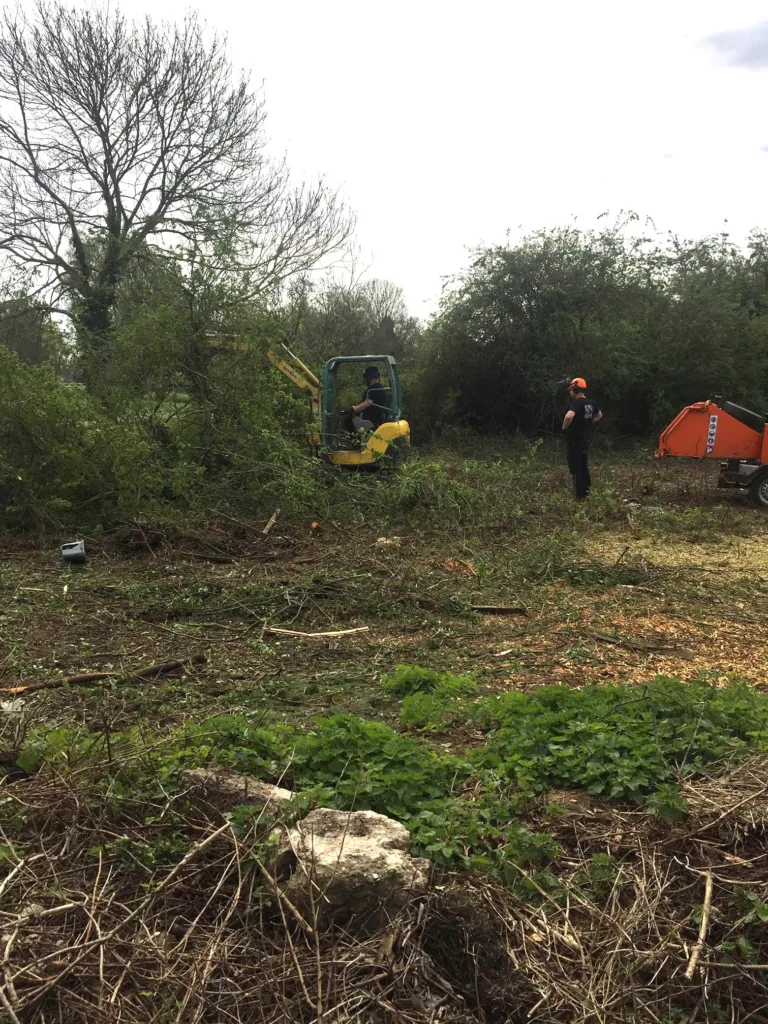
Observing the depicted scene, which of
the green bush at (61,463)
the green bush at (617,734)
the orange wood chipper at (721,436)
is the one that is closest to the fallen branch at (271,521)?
the green bush at (61,463)

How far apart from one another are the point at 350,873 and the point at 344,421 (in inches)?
399

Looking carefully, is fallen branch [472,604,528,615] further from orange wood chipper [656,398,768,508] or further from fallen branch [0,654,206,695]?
orange wood chipper [656,398,768,508]

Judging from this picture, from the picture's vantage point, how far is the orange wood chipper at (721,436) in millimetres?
11391

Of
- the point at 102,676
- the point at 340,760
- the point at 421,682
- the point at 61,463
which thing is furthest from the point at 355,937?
the point at 61,463

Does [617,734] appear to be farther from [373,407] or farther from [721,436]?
[373,407]

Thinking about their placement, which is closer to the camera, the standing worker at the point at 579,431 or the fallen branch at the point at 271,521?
the fallen branch at the point at 271,521

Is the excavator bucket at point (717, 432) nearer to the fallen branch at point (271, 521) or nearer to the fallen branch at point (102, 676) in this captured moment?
the fallen branch at point (271, 521)

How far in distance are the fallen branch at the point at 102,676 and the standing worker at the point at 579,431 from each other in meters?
7.02

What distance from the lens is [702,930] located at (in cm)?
257

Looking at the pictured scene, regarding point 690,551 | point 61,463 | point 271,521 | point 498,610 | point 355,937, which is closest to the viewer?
point 355,937

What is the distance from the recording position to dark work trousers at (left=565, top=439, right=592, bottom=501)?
11172 millimetres

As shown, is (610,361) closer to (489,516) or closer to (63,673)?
(489,516)

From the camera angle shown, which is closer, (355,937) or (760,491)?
(355,937)

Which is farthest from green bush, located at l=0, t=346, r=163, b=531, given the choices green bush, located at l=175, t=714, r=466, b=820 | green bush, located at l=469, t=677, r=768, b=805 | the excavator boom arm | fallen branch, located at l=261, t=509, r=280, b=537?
green bush, located at l=469, t=677, r=768, b=805
